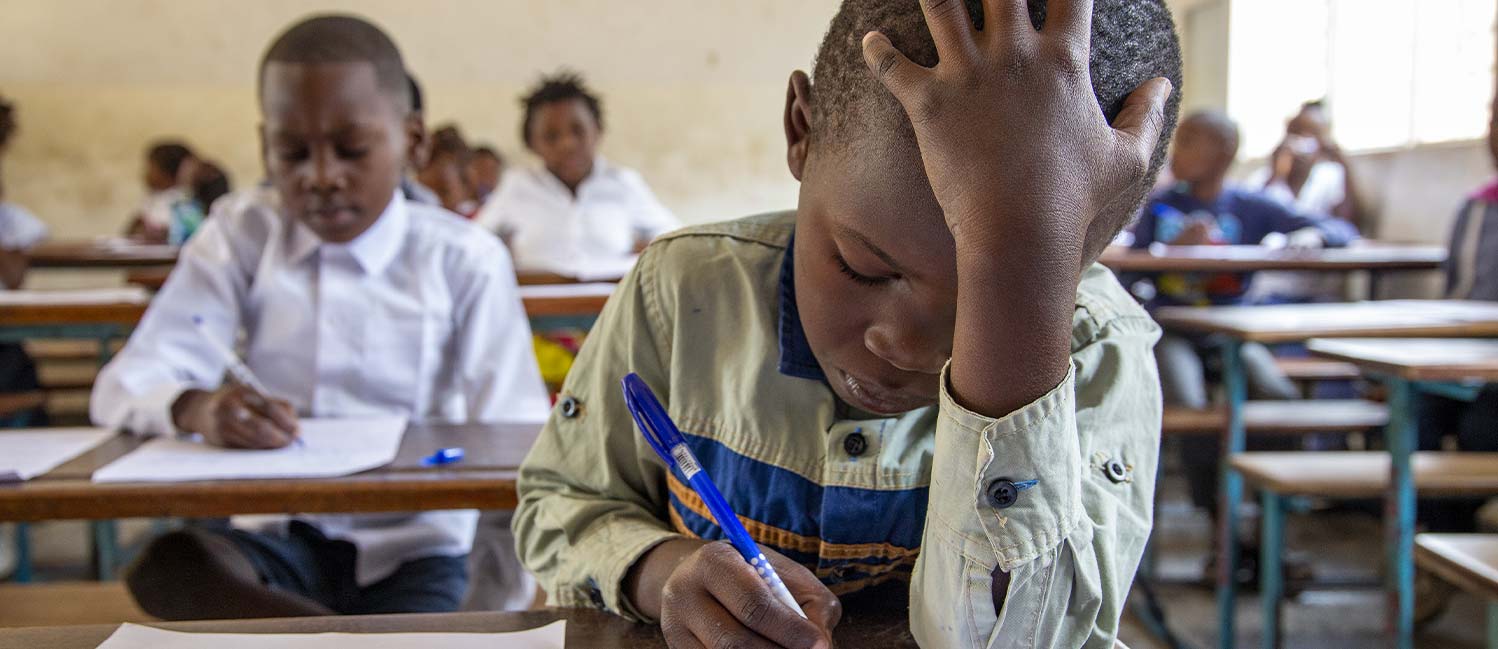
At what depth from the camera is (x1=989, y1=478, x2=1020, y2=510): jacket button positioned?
607mm

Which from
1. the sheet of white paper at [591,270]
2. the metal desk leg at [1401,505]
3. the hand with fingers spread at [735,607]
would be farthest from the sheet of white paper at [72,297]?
the metal desk leg at [1401,505]

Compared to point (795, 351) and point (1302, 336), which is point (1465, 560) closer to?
point (795, 351)

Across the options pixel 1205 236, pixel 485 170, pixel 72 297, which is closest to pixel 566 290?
pixel 72 297

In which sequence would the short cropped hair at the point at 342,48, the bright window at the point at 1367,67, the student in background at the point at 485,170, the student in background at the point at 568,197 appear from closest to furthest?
the short cropped hair at the point at 342,48, the student in background at the point at 568,197, the bright window at the point at 1367,67, the student in background at the point at 485,170

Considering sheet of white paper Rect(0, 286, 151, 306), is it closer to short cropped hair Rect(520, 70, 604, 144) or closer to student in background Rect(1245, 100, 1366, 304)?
short cropped hair Rect(520, 70, 604, 144)

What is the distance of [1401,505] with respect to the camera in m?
2.13

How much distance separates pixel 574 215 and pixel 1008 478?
14.0ft

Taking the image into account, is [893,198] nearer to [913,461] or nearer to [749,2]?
[913,461]

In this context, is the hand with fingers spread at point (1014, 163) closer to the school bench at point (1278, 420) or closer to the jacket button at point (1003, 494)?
the jacket button at point (1003, 494)

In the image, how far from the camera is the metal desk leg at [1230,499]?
7.91 feet

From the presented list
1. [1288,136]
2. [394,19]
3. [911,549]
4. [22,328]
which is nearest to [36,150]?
[394,19]

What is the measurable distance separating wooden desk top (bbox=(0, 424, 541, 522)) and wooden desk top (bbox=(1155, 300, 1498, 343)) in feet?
6.18

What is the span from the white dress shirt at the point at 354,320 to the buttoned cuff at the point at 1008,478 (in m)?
1.06

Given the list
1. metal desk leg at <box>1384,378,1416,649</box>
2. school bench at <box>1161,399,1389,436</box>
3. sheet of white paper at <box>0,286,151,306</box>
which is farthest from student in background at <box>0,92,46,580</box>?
metal desk leg at <box>1384,378,1416,649</box>
